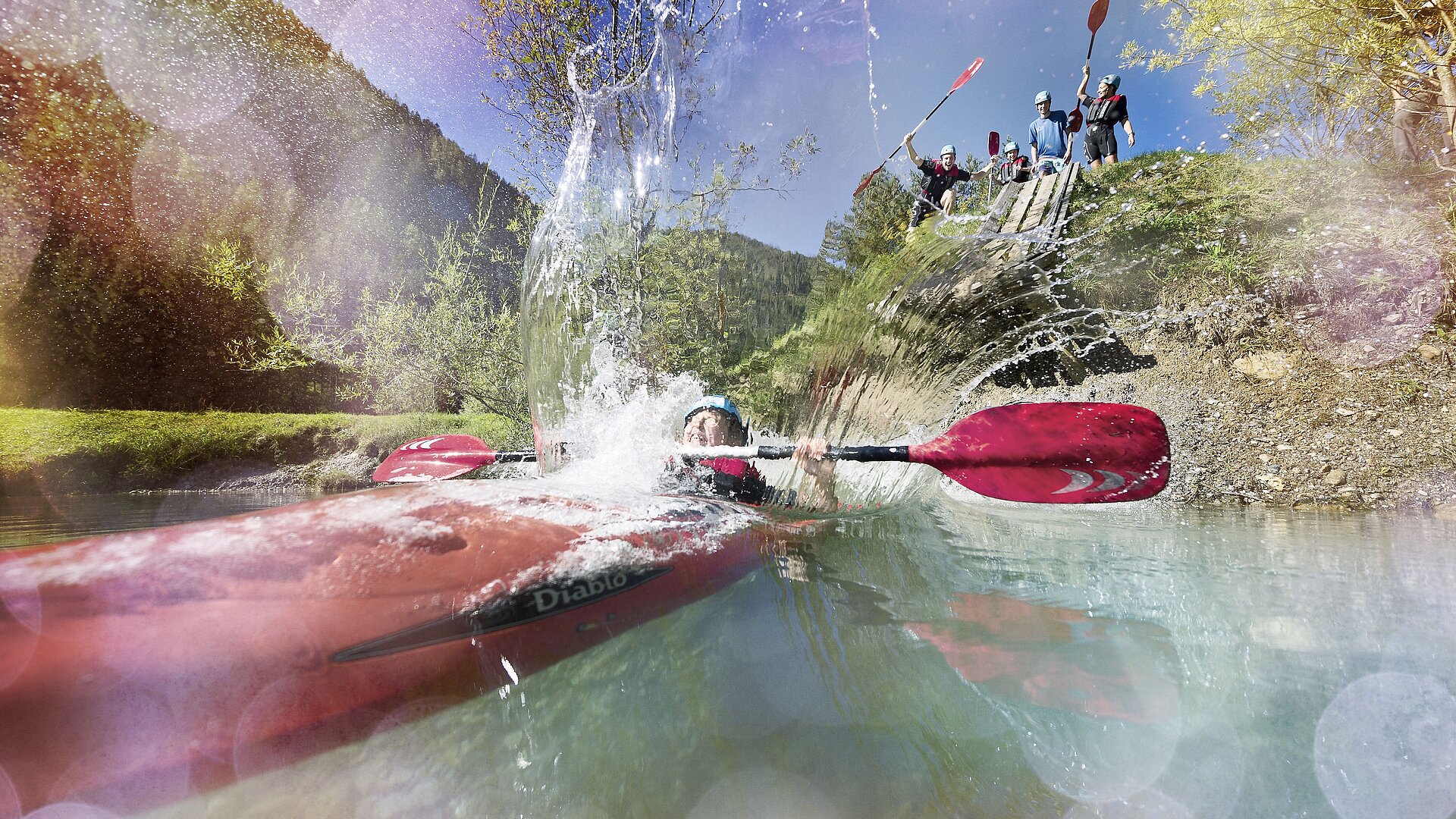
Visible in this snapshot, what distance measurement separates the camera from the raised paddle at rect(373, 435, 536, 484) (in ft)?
10.6

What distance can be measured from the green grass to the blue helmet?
5.09m

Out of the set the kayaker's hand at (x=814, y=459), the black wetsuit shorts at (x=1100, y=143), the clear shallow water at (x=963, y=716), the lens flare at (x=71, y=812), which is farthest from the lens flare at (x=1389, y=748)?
the black wetsuit shorts at (x=1100, y=143)

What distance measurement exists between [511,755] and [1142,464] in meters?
2.69

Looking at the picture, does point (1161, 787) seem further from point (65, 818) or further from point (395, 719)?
point (65, 818)

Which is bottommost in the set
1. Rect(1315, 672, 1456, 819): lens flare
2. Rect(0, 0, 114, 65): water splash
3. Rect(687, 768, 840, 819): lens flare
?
Rect(687, 768, 840, 819): lens flare

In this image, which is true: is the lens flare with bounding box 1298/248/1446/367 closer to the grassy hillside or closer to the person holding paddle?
the grassy hillside

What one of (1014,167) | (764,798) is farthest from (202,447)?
(1014,167)

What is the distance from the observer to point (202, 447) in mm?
7258

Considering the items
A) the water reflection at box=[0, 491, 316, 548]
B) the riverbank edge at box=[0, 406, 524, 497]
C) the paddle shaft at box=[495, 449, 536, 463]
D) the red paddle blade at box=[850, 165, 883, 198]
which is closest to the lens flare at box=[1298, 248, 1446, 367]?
the red paddle blade at box=[850, 165, 883, 198]

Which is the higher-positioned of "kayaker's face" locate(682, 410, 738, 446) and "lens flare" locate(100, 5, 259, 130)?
"lens flare" locate(100, 5, 259, 130)

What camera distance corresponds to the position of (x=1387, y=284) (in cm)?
421

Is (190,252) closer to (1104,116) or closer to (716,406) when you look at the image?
(716,406)

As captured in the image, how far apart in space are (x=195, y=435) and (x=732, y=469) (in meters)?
8.64

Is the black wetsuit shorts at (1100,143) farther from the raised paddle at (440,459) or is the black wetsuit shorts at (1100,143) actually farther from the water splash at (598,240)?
the raised paddle at (440,459)
